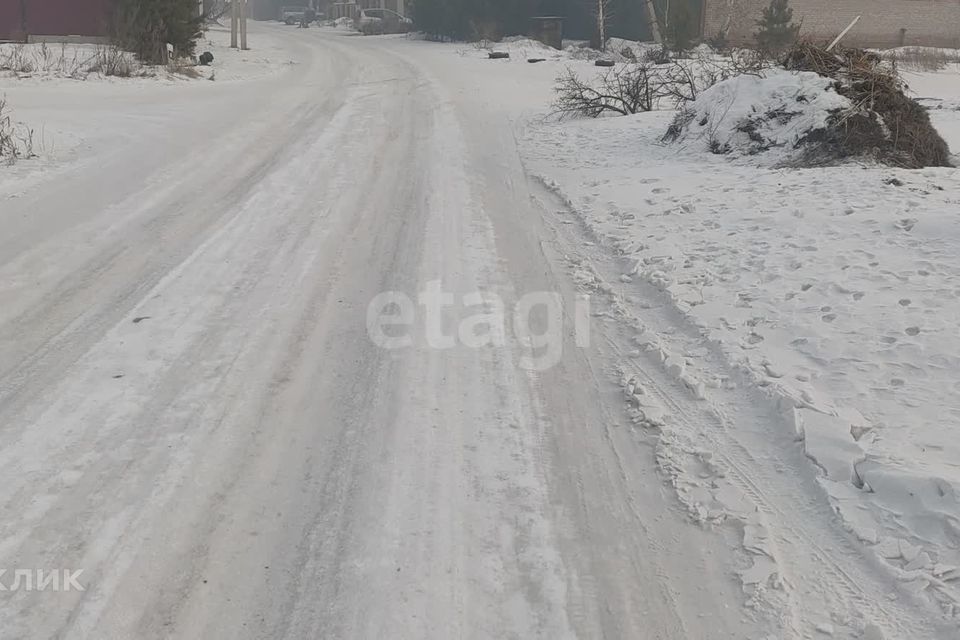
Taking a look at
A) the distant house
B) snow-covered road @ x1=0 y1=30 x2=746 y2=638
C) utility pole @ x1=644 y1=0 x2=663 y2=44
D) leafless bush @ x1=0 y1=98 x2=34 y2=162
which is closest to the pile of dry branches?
snow-covered road @ x1=0 y1=30 x2=746 y2=638

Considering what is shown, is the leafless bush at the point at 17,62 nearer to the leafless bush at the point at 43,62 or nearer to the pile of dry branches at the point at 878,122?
the leafless bush at the point at 43,62

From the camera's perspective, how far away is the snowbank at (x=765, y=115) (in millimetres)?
9789

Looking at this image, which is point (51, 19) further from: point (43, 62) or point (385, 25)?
point (385, 25)

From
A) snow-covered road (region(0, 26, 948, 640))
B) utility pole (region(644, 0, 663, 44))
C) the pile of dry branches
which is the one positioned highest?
utility pole (region(644, 0, 663, 44))

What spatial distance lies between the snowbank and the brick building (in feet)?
78.5

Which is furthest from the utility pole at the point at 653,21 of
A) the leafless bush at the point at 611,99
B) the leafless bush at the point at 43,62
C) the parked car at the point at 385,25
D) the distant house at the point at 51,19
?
the leafless bush at the point at 43,62

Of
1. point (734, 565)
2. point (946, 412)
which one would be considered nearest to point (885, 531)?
point (734, 565)

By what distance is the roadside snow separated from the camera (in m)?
3.52

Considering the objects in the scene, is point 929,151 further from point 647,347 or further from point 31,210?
point 31,210

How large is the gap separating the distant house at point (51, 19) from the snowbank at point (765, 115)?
19.6m

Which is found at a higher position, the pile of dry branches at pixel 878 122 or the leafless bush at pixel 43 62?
the leafless bush at pixel 43 62

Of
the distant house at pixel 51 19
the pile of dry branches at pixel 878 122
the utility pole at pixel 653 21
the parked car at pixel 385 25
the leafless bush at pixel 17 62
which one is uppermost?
the parked car at pixel 385 25

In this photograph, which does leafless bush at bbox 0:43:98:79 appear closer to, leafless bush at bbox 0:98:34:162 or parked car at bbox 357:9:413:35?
leafless bush at bbox 0:98:34:162

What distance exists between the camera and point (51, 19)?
24.1 m
